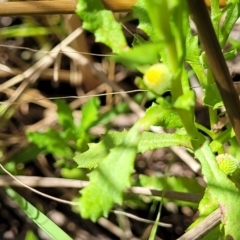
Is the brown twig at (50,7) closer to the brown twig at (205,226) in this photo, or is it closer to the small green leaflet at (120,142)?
the small green leaflet at (120,142)

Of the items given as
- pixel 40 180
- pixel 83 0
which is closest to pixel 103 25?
pixel 83 0

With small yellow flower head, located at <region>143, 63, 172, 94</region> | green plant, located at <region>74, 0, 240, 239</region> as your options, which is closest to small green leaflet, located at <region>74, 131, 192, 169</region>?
green plant, located at <region>74, 0, 240, 239</region>

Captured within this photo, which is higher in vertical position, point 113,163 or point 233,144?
point 113,163

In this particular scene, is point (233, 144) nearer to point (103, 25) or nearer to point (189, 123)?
point (189, 123)

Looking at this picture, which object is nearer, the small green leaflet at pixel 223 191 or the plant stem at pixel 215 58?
→ the plant stem at pixel 215 58

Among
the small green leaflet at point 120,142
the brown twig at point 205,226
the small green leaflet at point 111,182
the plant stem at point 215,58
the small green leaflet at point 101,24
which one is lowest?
the brown twig at point 205,226

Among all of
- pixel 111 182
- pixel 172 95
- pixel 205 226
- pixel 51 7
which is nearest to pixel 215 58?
pixel 172 95

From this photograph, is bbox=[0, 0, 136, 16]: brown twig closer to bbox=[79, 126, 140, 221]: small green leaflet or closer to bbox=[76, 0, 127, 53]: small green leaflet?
bbox=[76, 0, 127, 53]: small green leaflet

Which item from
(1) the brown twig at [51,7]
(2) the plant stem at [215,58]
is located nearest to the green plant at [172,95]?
(2) the plant stem at [215,58]
